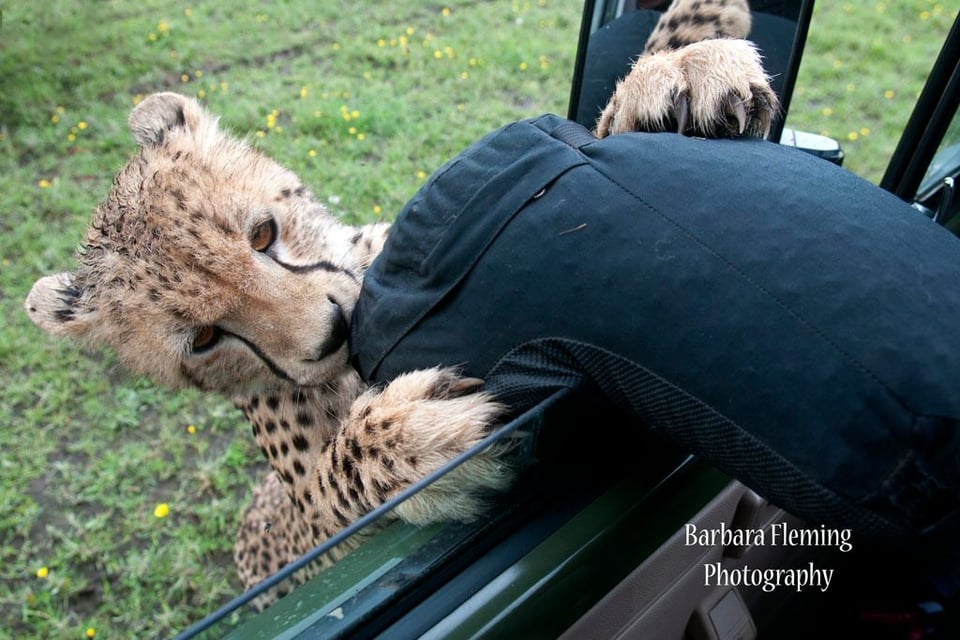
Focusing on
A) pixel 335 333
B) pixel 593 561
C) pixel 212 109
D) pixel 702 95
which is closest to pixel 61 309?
pixel 335 333

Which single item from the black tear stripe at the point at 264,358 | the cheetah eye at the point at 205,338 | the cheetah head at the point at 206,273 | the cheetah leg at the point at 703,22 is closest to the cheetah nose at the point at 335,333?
the cheetah head at the point at 206,273

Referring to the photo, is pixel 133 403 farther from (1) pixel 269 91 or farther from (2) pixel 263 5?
(2) pixel 263 5

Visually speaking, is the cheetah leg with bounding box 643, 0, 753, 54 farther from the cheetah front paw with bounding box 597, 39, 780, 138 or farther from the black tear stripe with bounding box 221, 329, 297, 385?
the black tear stripe with bounding box 221, 329, 297, 385

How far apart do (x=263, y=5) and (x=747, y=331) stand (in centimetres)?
539

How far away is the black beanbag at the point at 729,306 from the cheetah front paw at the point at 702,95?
16 cm

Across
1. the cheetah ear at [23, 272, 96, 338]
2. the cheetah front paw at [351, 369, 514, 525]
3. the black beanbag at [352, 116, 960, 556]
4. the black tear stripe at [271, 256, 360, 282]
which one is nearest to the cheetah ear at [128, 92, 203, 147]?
the cheetah ear at [23, 272, 96, 338]

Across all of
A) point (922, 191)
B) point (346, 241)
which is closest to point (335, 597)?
point (346, 241)

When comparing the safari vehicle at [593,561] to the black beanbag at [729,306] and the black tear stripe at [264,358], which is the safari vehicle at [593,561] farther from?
the black tear stripe at [264,358]

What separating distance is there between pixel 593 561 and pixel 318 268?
0.84 meters

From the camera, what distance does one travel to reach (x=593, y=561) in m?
1.09

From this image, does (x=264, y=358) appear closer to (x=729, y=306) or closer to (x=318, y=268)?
(x=318, y=268)

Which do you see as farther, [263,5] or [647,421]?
[263,5]

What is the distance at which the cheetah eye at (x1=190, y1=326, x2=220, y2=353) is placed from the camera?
1.55 meters

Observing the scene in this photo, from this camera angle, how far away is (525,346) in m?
1.04
